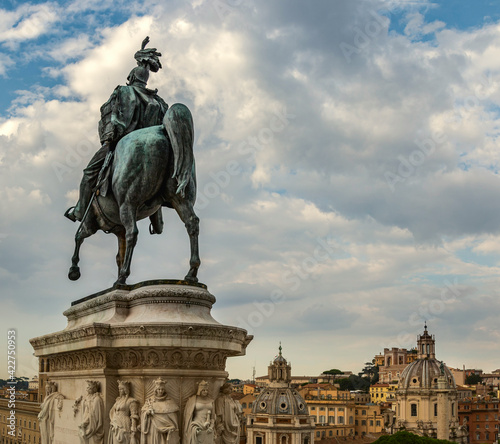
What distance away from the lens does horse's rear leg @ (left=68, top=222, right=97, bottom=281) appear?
10.9 m

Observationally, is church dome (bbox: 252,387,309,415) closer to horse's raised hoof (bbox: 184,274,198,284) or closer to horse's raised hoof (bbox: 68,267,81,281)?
horse's raised hoof (bbox: 68,267,81,281)

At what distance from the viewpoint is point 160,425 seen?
7.94 meters

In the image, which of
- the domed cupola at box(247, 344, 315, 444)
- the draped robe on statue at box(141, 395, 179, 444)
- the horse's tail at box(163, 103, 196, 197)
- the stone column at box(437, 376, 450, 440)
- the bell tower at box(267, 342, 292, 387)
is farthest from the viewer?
the bell tower at box(267, 342, 292, 387)

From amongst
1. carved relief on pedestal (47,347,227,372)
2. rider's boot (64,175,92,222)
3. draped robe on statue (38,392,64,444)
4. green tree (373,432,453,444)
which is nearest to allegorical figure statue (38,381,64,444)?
draped robe on statue (38,392,64,444)

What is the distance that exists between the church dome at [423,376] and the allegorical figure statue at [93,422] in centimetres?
11104

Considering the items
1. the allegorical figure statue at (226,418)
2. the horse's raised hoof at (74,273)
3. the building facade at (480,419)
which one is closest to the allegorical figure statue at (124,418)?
the allegorical figure statue at (226,418)

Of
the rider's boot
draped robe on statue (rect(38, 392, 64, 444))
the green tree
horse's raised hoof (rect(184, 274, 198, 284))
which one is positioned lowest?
the green tree

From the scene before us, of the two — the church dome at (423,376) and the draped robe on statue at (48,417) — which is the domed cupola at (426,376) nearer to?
the church dome at (423,376)

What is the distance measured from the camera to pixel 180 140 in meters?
9.48

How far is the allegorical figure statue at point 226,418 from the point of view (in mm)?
8589

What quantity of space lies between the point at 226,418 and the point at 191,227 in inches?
105

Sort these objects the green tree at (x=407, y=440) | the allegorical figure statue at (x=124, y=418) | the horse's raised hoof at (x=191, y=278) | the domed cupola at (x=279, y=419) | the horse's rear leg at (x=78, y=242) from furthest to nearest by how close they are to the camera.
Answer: the domed cupola at (x=279, y=419), the green tree at (x=407, y=440), the horse's rear leg at (x=78, y=242), the horse's raised hoof at (x=191, y=278), the allegorical figure statue at (x=124, y=418)

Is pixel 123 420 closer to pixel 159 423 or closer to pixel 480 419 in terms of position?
pixel 159 423

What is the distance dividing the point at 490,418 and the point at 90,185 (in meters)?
126
